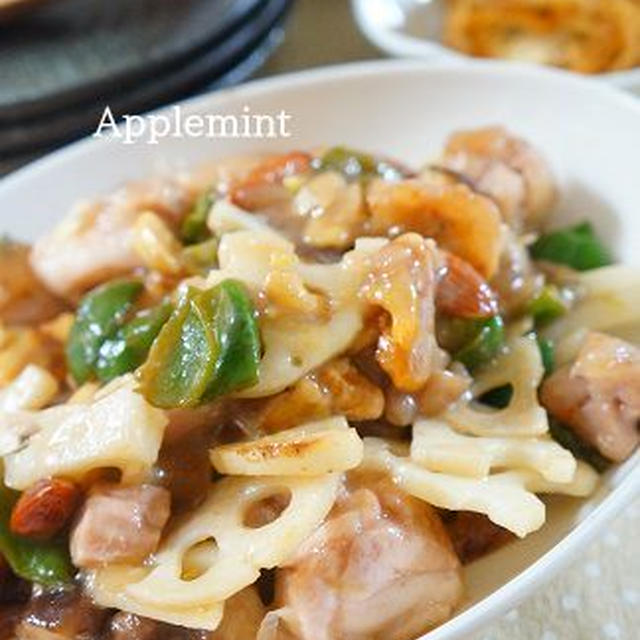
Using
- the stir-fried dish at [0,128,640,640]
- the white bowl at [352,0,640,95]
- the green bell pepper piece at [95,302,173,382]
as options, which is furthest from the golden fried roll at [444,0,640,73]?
the green bell pepper piece at [95,302,173,382]

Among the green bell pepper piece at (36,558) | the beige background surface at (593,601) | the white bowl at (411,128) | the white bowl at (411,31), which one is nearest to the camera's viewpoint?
the green bell pepper piece at (36,558)

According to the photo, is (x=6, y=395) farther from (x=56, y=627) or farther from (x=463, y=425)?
(x=463, y=425)

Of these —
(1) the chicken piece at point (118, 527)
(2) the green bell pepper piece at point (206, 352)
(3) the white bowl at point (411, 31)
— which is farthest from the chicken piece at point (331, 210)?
(3) the white bowl at point (411, 31)

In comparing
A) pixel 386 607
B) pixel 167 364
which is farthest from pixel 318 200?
pixel 386 607

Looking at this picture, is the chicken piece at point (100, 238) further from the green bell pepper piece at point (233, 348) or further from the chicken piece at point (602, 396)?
the chicken piece at point (602, 396)

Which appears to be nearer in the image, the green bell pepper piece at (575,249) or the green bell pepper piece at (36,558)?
the green bell pepper piece at (36,558)
